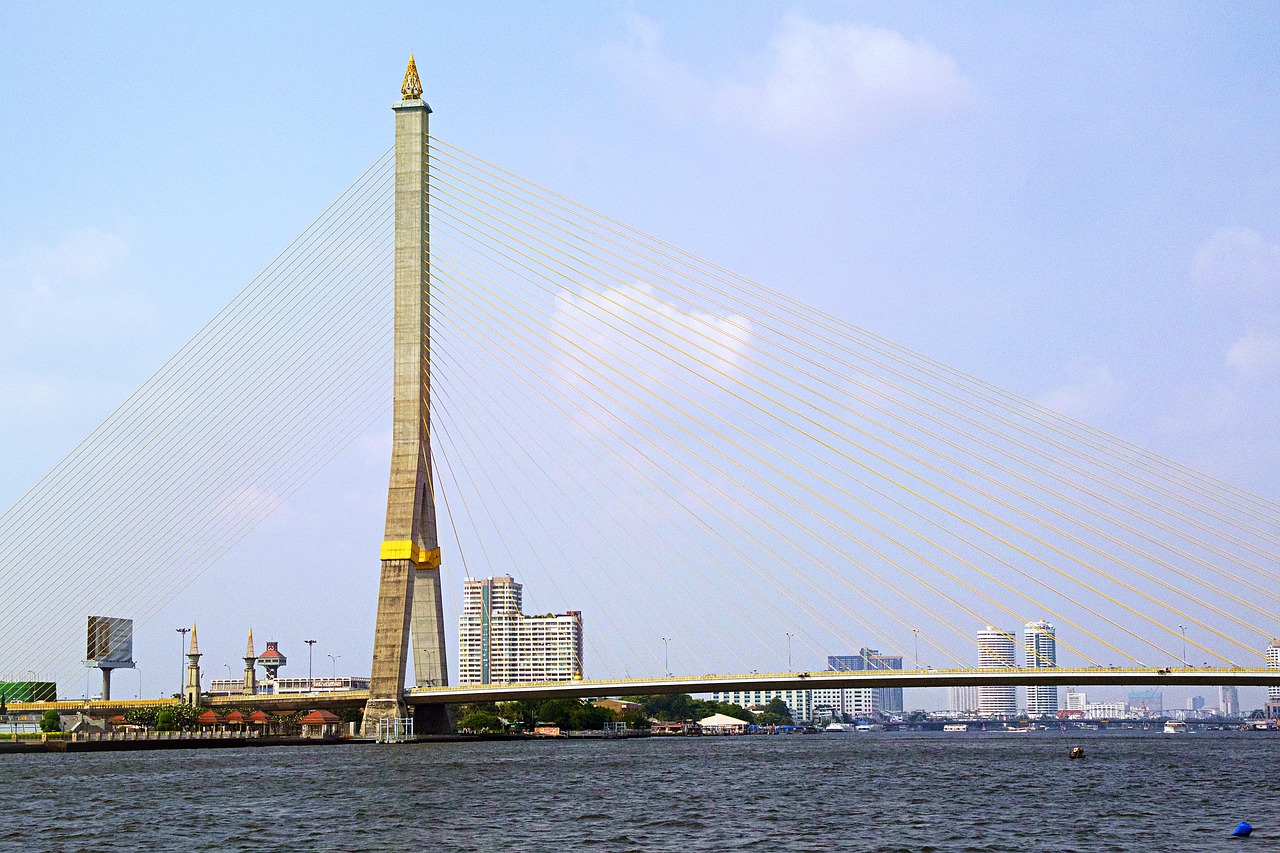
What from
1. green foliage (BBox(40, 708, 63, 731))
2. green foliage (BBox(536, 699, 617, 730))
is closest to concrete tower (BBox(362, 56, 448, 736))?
green foliage (BBox(40, 708, 63, 731))

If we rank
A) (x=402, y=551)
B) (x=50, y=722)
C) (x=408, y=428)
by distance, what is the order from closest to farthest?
1. (x=408, y=428)
2. (x=402, y=551)
3. (x=50, y=722)

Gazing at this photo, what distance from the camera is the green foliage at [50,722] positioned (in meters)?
96.4

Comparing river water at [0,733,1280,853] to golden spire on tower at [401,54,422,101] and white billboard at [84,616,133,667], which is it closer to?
golden spire on tower at [401,54,422,101]

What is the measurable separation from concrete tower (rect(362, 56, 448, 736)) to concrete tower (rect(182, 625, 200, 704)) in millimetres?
34410

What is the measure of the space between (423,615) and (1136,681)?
40.4 m

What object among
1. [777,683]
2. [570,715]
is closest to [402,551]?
[777,683]

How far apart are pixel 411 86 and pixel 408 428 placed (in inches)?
782

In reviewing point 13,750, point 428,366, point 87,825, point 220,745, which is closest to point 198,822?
point 87,825

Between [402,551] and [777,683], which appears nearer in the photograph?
[402,551]

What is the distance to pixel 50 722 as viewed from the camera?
98.0m

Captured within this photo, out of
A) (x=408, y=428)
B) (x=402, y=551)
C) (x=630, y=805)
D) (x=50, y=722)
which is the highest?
(x=408, y=428)

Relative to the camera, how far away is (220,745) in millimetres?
93188

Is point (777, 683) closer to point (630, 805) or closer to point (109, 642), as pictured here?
point (630, 805)

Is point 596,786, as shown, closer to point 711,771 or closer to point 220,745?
point 711,771
